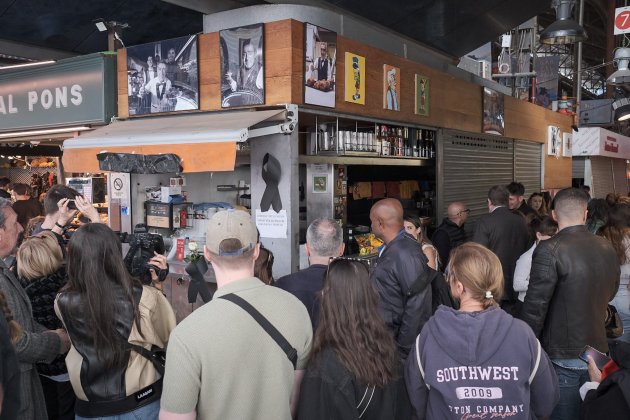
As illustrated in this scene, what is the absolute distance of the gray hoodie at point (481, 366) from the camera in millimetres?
2068

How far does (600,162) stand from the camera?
15453 mm

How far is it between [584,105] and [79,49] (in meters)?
16.9

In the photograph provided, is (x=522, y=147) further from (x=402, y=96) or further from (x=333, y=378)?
(x=333, y=378)

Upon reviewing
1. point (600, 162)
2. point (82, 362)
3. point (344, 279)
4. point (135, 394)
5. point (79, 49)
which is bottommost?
point (135, 394)

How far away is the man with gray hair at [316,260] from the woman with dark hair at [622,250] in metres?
2.15

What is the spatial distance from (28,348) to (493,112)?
8.21 meters

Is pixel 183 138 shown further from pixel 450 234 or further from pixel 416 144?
pixel 416 144

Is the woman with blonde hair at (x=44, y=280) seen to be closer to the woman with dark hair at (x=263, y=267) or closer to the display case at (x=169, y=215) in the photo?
the woman with dark hair at (x=263, y=267)

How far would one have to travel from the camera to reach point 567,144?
527 inches

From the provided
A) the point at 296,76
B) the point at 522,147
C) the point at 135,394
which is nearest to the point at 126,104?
the point at 296,76

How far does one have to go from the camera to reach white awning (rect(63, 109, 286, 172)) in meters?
4.32

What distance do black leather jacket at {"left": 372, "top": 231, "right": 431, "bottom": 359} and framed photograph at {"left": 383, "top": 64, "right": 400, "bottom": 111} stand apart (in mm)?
2919

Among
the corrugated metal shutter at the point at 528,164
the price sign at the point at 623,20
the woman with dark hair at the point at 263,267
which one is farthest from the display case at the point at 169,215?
the price sign at the point at 623,20

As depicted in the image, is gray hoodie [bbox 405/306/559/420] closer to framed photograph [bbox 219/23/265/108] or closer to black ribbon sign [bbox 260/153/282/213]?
black ribbon sign [bbox 260/153/282/213]
